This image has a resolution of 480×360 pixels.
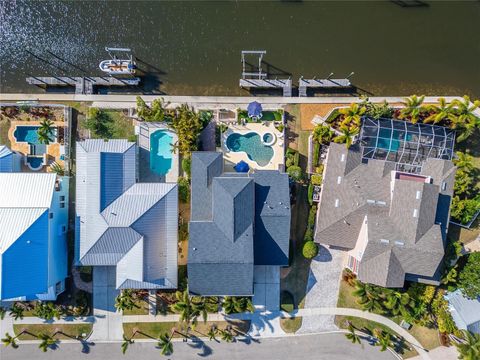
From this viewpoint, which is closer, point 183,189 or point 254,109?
point 254,109

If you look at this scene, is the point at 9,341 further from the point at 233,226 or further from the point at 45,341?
the point at 233,226

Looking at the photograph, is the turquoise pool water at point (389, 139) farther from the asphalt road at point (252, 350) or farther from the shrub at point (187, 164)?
the asphalt road at point (252, 350)

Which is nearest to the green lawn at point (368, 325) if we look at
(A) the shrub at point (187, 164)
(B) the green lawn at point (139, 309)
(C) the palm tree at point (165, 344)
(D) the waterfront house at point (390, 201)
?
(D) the waterfront house at point (390, 201)

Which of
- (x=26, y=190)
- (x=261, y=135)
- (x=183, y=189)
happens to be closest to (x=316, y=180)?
(x=261, y=135)

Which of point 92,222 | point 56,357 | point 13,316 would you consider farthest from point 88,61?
point 56,357

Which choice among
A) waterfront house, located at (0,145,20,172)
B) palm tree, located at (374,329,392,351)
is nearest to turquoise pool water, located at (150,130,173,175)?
waterfront house, located at (0,145,20,172)

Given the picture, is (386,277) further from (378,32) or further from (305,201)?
(378,32)
